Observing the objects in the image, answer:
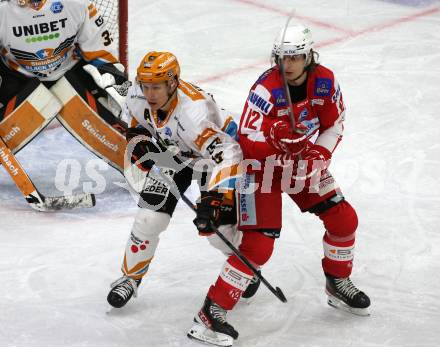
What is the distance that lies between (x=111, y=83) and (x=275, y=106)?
1344mm

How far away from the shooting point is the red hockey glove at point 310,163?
3406 mm

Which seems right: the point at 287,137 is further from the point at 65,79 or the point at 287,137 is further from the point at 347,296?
the point at 65,79

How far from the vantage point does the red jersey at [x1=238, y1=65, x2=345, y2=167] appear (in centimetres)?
336

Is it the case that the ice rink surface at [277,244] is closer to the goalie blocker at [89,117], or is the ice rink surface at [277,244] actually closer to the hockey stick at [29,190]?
the hockey stick at [29,190]

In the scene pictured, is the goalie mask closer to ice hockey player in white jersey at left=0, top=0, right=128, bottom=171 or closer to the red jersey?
the red jersey

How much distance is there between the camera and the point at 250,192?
339 cm

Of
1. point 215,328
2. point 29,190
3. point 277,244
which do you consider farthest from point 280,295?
point 29,190

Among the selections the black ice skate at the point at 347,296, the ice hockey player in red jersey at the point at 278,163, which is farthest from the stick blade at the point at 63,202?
the black ice skate at the point at 347,296

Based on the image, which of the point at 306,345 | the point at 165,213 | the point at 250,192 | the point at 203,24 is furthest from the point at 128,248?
the point at 203,24

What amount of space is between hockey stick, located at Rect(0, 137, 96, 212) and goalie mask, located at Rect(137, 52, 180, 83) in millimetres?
1241

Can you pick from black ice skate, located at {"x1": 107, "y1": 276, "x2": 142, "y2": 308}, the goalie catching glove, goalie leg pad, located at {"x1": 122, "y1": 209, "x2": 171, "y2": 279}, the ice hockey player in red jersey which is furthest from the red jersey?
the goalie catching glove

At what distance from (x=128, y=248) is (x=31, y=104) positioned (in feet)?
4.03

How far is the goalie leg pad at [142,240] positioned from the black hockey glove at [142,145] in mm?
231

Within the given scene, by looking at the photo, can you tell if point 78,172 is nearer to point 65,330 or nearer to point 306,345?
point 65,330
